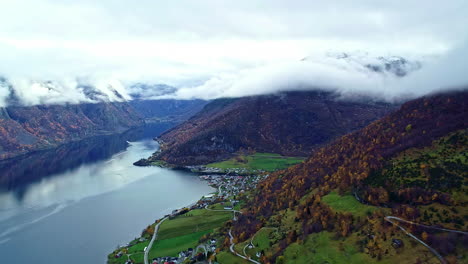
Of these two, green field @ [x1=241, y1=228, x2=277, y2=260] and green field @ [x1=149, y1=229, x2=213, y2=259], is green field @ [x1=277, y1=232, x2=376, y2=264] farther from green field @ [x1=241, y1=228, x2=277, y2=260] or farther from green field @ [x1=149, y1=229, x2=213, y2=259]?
green field @ [x1=149, y1=229, x2=213, y2=259]

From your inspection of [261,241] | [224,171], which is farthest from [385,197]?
[224,171]

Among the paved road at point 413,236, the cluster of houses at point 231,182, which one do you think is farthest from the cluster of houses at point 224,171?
the paved road at point 413,236

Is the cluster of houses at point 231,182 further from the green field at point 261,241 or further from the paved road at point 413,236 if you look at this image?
the paved road at point 413,236

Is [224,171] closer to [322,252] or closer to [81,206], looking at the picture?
[81,206]

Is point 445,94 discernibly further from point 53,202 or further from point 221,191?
point 53,202

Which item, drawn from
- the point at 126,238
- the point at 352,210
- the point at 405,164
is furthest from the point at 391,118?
A: the point at 126,238

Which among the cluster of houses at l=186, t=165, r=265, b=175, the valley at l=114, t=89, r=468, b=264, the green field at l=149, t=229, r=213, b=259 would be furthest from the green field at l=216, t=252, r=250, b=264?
the cluster of houses at l=186, t=165, r=265, b=175
